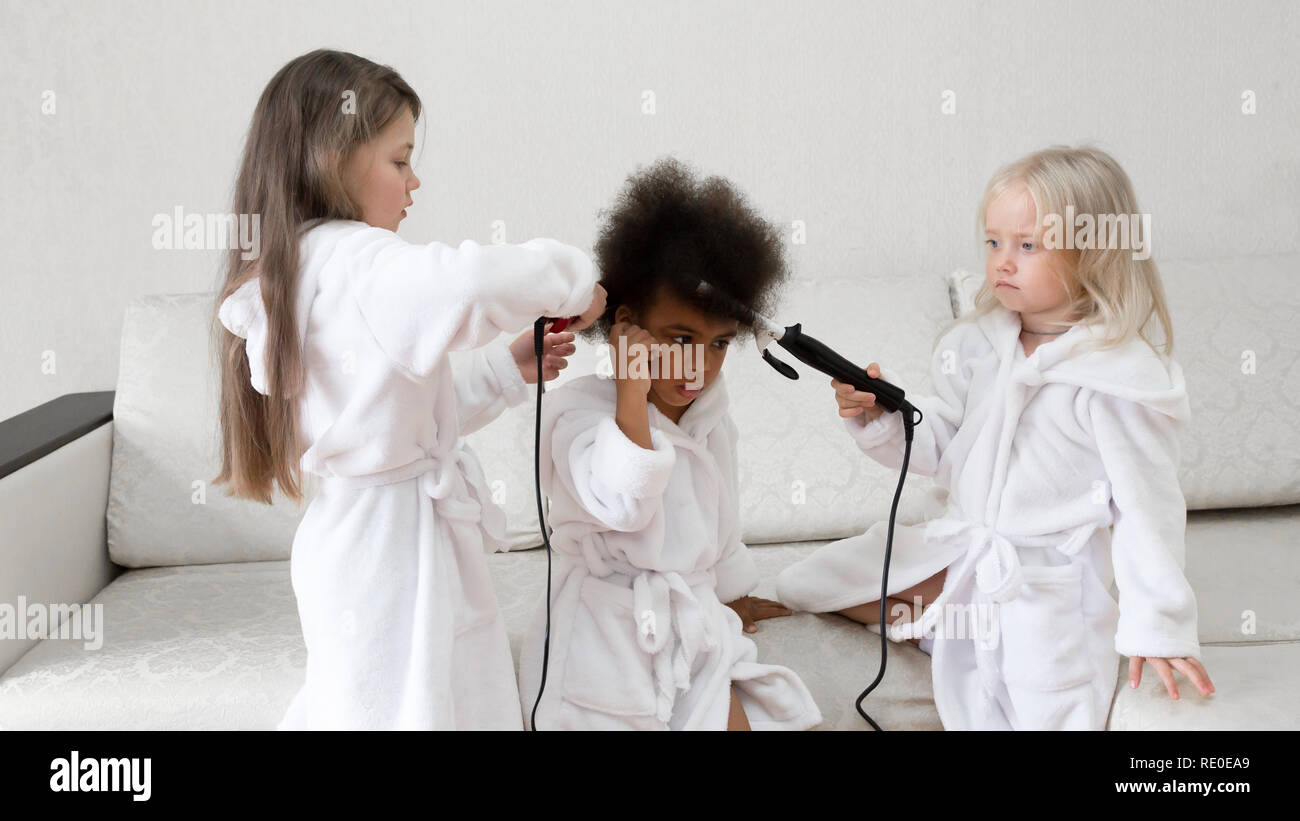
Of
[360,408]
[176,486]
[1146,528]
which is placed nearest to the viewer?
[360,408]

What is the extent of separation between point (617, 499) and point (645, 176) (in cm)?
43

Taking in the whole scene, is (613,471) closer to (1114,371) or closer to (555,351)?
(555,351)

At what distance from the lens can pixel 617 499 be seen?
132 centimetres

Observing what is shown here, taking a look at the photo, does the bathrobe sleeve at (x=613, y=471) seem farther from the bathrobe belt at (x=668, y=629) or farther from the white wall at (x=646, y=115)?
the white wall at (x=646, y=115)

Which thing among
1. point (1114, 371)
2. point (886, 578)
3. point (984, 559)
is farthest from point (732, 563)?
point (1114, 371)

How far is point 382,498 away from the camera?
1288mm

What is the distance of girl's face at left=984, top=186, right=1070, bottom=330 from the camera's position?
146 centimetres

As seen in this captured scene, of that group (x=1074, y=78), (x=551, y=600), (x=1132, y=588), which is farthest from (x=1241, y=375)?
(x=551, y=600)

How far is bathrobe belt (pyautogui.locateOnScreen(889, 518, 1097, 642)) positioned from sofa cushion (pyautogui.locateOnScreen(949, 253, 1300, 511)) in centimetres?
67

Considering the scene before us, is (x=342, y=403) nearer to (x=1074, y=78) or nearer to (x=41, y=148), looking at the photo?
(x=41, y=148)

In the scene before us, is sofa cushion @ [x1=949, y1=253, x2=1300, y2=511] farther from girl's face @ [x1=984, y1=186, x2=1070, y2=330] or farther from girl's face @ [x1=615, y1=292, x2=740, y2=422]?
girl's face @ [x1=615, y1=292, x2=740, y2=422]

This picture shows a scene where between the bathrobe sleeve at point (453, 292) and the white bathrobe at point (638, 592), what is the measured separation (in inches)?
9.0

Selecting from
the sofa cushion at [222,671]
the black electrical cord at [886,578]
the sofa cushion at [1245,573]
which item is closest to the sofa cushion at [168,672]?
the sofa cushion at [222,671]

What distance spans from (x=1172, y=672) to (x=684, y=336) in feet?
2.32
